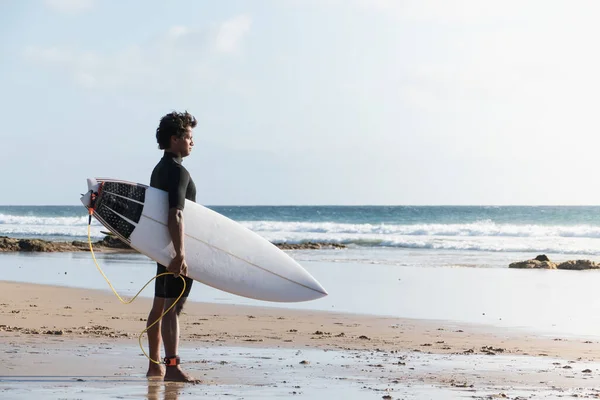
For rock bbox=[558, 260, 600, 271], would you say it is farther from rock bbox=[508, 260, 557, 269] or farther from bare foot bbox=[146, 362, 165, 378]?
bare foot bbox=[146, 362, 165, 378]

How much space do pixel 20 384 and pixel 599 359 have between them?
164 inches

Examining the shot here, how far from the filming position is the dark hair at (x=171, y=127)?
4.90 m

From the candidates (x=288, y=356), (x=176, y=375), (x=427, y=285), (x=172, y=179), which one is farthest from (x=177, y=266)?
(x=427, y=285)

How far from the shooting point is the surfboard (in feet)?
16.6

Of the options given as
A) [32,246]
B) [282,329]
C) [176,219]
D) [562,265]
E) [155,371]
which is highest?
[176,219]

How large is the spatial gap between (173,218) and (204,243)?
2.44ft

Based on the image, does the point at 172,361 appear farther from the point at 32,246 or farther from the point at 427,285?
the point at 32,246

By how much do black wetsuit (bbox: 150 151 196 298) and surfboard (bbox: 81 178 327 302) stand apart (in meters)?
0.10

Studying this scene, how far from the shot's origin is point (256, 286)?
225 inches

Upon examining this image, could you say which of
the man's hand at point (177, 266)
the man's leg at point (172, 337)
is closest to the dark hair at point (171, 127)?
the man's hand at point (177, 266)

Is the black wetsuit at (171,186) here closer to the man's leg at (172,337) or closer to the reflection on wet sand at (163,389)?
the man's leg at (172,337)

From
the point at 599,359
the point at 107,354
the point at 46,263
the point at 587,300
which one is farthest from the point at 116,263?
the point at 599,359

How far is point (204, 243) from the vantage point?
17.9ft

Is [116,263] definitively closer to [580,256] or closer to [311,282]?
[311,282]
